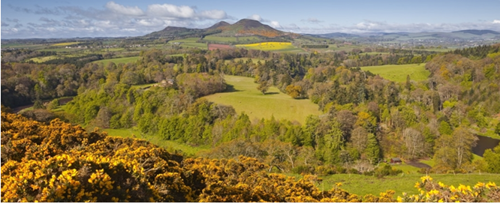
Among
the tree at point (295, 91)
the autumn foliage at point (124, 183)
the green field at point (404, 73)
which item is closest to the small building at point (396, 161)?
the tree at point (295, 91)

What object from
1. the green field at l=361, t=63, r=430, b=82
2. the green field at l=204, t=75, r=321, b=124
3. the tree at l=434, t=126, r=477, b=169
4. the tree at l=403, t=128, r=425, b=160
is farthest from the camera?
the green field at l=361, t=63, r=430, b=82

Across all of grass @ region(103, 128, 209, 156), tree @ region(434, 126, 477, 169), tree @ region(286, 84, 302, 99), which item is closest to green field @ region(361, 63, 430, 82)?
tree @ region(286, 84, 302, 99)

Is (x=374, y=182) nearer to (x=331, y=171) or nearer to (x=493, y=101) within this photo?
(x=331, y=171)

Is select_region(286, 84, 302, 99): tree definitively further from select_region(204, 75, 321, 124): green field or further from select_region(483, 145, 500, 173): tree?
select_region(483, 145, 500, 173): tree

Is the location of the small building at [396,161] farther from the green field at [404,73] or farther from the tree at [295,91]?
the green field at [404,73]

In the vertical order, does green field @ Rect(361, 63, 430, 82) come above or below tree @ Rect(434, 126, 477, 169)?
above

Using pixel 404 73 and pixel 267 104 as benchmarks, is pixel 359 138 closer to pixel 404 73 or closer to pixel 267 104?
pixel 267 104

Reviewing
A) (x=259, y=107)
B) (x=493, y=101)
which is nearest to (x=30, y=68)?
(x=259, y=107)

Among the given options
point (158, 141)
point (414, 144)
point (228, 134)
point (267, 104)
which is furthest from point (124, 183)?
point (267, 104)
